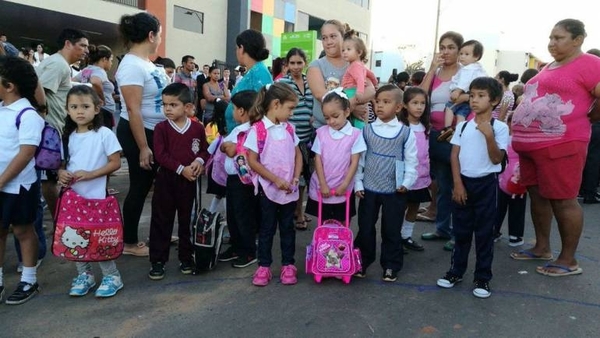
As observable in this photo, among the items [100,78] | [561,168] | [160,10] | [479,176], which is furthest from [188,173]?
[160,10]

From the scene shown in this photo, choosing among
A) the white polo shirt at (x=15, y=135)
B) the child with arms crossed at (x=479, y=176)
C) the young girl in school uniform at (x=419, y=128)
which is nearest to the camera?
the white polo shirt at (x=15, y=135)

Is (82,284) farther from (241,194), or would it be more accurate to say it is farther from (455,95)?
(455,95)

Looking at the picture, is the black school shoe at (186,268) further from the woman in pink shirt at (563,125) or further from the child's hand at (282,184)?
the woman in pink shirt at (563,125)

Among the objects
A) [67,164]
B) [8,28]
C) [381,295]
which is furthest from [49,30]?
[381,295]

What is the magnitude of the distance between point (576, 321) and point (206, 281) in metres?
2.60

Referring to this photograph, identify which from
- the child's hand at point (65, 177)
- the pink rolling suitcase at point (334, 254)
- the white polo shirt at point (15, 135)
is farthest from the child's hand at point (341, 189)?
the white polo shirt at point (15, 135)

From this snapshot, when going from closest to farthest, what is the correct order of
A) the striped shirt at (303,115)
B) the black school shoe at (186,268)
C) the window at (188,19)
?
the black school shoe at (186,268), the striped shirt at (303,115), the window at (188,19)

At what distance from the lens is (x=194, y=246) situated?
3.61 meters

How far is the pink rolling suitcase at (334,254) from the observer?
340 centimetres

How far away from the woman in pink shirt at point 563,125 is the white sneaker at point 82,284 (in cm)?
351

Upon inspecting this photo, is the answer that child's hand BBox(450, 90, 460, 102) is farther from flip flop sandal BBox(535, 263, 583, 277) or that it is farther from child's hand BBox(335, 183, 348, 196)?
flip flop sandal BBox(535, 263, 583, 277)

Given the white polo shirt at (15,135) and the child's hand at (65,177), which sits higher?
the white polo shirt at (15,135)

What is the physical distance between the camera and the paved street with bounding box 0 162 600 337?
2.80m

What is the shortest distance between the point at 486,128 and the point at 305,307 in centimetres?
177
